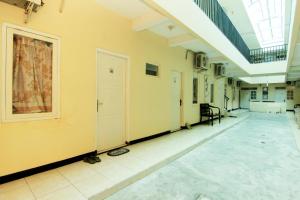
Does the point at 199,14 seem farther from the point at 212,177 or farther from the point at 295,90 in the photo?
the point at 295,90

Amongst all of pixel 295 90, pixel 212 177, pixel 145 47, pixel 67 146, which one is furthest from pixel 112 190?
pixel 295 90

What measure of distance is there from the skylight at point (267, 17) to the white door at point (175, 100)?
4483 millimetres

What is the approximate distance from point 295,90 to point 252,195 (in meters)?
18.5

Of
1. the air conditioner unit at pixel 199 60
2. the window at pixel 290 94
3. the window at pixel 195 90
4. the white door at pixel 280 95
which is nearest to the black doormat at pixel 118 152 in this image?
the window at pixel 195 90

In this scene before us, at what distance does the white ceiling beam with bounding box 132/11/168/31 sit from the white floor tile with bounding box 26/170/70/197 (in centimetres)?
319

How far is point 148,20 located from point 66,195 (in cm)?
334

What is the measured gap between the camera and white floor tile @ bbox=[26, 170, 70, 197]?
206cm

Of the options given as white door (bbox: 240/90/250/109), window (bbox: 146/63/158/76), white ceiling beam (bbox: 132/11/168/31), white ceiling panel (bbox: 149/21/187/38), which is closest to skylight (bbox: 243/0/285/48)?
white ceiling panel (bbox: 149/21/187/38)

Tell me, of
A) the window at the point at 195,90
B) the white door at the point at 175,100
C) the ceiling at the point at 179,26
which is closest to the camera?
the ceiling at the point at 179,26

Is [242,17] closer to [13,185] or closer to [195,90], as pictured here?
[195,90]

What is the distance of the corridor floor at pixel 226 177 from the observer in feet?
7.18

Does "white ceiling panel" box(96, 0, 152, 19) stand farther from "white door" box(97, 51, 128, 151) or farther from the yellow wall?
"white door" box(97, 51, 128, 151)

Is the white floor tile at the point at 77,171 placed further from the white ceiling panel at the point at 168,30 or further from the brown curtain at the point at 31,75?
the white ceiling panel at the point at 168,30

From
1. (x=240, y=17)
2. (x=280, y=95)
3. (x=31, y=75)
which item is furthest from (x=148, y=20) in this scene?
(x=280, y=95)
